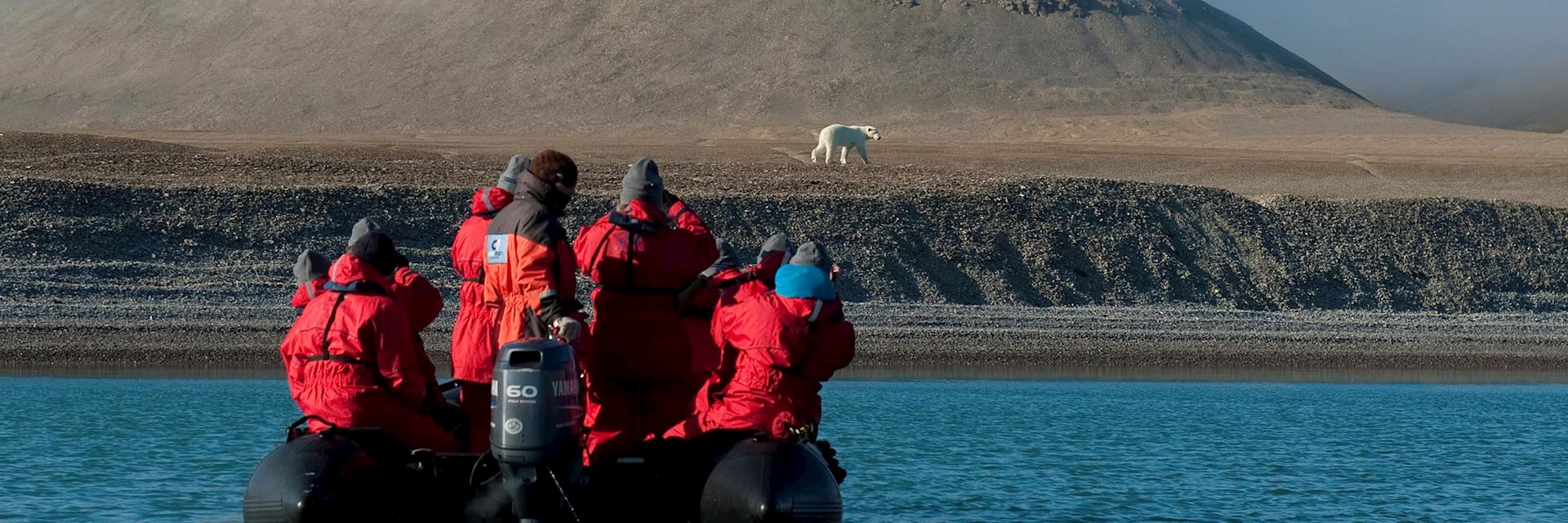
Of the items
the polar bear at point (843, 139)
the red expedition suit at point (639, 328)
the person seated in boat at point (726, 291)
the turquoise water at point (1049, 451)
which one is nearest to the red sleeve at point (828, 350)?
the person seated in boat at point (726, 291)

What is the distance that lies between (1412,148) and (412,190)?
49.7m

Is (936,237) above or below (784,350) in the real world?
below

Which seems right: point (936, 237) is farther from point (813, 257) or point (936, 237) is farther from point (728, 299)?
point (813, 257)

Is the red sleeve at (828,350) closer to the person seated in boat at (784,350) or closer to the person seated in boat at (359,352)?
the person seated in boat at (784,350)

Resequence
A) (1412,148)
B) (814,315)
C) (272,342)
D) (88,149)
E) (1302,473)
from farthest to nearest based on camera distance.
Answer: (1412,148), (88,149), (272,342), (1302,473), (814,315)

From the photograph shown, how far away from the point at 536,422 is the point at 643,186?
4.02 feet

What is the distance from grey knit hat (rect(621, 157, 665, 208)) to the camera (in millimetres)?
8141

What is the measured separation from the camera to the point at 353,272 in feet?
25.4

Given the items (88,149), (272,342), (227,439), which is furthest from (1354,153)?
(227,439)

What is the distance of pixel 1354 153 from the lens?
6269 cm

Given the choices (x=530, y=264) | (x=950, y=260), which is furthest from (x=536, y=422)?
(x=950, y=260)

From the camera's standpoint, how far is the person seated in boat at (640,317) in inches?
317

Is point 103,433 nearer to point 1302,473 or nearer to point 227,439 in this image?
point 227,439

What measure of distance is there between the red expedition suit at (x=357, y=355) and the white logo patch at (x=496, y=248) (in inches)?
16.8
